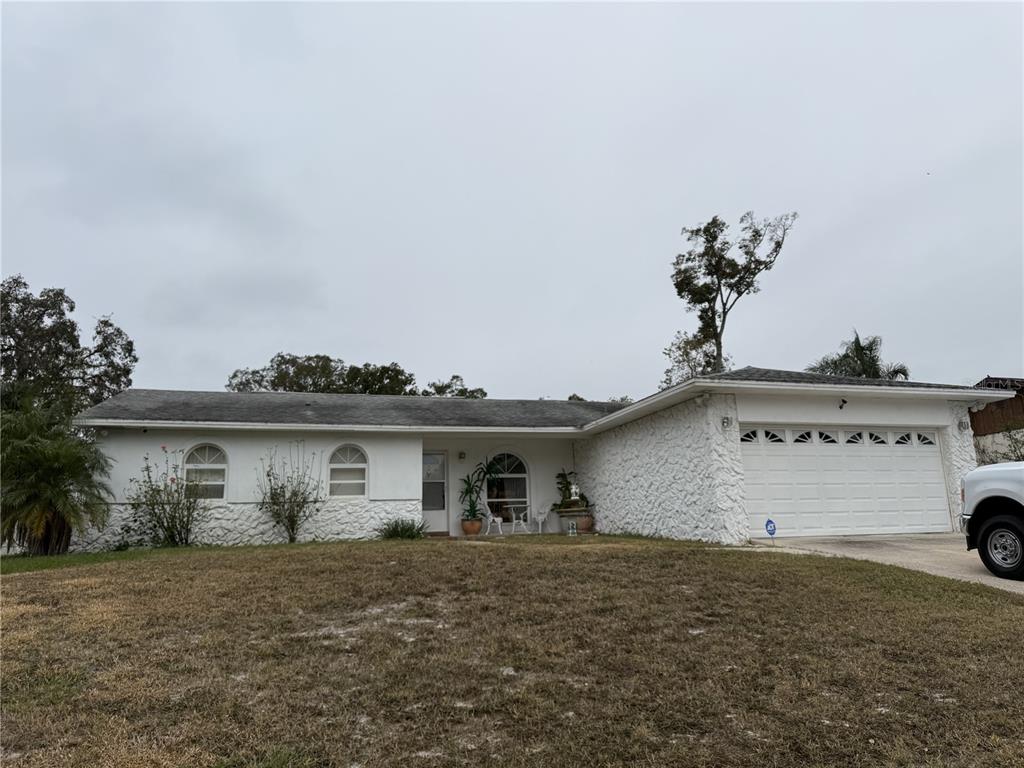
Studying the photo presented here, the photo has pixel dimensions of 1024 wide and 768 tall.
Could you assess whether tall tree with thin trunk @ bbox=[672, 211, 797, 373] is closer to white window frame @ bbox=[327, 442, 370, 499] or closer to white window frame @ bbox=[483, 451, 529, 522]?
white window frame @ bbox=[483, 451, 529, 522]

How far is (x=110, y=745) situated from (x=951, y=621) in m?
6.06

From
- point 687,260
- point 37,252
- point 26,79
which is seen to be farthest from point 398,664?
point 687,260

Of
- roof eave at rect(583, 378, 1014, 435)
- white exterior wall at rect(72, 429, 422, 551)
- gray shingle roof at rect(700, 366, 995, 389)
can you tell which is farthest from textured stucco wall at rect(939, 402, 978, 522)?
white exterior wall at rect(72, 429, 422, 551)

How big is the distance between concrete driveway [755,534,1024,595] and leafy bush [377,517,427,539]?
7.22 m

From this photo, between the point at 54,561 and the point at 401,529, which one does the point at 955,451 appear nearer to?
the point at 401,529

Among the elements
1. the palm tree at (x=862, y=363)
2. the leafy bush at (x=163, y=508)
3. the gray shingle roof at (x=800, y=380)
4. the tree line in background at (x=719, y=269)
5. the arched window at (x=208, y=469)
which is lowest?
the leafy bush at (x=163, y=508)

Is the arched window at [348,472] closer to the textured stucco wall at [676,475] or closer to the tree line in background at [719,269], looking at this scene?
the textured stucco wall at [676,475]

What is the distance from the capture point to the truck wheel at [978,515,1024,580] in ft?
22.0

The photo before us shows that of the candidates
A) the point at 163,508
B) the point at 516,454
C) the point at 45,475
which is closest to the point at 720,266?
the point at 516,454

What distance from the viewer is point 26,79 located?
9891mm

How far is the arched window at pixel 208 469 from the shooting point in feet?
42.3

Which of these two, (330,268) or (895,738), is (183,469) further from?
(895,738)

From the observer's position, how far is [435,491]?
1573 centimetres

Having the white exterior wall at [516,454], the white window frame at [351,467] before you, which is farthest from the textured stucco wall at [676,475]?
the white window frame at [351,467]
